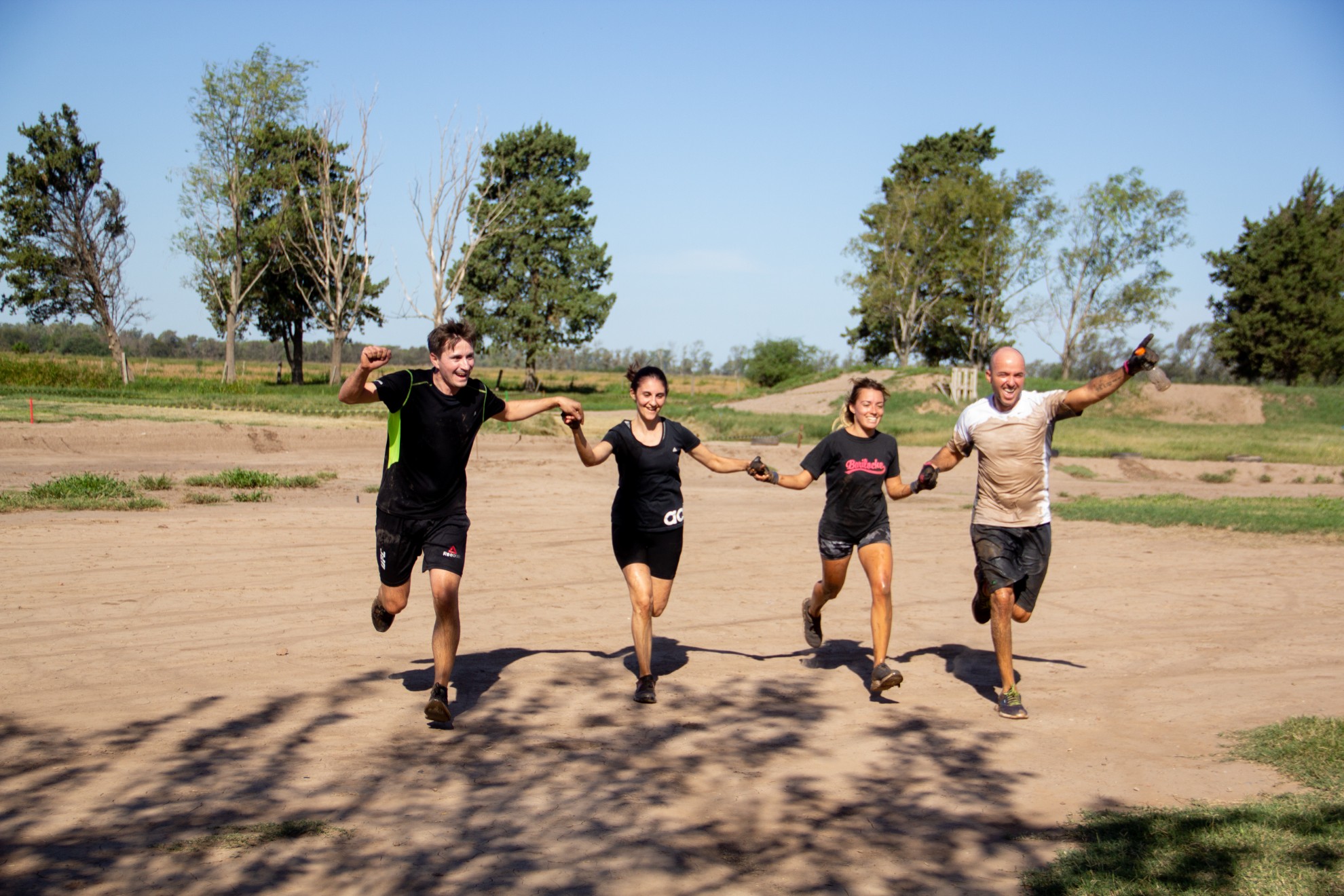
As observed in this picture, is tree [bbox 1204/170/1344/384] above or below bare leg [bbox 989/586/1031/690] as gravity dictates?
above

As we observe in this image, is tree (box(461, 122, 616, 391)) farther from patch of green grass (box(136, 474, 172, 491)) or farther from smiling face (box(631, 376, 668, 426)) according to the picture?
smiling face (box(631, 376, 668, 426))

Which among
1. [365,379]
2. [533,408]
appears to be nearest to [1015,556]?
[533,408]

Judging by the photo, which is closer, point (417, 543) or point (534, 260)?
point (417, 543)

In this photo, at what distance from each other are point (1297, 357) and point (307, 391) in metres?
49.2

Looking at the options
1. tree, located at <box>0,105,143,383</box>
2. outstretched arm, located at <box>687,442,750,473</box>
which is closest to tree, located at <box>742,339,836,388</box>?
tree, located at <box>0,105,143,383</box>

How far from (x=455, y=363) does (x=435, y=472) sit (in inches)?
25.1

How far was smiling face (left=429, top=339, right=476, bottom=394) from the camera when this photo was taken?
6.07 meters

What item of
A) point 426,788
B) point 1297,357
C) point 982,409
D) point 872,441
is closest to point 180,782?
point 426,788

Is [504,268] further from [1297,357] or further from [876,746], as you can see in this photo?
[876,746]

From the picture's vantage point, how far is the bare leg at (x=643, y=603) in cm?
664

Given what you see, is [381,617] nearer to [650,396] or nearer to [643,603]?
[643,603]

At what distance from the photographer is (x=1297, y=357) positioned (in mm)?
55438

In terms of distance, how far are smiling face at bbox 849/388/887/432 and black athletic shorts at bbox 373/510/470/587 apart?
264 centimetres

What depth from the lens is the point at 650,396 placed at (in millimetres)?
6633
